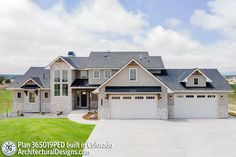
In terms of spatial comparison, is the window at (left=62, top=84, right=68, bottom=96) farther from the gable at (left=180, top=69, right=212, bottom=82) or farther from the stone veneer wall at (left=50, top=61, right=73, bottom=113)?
the gable at (left=180, top=69, right=212, bottom=82)

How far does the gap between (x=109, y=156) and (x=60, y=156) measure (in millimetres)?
2801

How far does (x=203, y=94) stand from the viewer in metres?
26.7

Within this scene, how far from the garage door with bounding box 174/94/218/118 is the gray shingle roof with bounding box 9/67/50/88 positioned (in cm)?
1579

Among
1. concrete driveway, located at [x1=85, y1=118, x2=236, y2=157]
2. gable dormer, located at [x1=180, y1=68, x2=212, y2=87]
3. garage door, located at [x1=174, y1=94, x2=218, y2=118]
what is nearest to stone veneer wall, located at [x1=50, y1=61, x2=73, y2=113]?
concrete driveway, located at [x1=85, y1=118, x2=236, y2=157]

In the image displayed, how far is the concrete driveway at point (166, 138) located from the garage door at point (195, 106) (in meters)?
1.96

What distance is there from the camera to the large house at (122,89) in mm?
25688

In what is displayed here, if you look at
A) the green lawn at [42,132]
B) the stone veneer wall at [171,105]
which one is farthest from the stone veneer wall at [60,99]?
the stone veneer wall at [171,105]

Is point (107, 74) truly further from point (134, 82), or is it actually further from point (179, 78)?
point (179, 78)

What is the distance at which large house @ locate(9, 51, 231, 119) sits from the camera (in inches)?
1011

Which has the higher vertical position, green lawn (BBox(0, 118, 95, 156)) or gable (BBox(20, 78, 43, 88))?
gable (BBox(20, 78, 43, 88))

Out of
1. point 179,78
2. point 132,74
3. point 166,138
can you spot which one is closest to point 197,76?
point 179,78

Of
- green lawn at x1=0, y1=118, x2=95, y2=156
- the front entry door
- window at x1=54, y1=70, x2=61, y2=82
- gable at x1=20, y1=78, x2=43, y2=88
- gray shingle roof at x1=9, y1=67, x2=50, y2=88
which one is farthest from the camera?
the front entry door

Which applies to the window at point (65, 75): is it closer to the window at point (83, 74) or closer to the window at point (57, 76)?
the window at point (57, 76)

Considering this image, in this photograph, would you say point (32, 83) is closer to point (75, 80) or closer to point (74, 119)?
point (75, 80)
